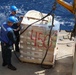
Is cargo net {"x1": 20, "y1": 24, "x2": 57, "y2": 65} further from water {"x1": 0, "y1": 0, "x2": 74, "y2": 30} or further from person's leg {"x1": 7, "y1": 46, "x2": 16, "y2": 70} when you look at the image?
water {"x1": 0, "y1": 0, "x2": 74, "y2": 30}

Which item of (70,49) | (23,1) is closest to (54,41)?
(70,49)

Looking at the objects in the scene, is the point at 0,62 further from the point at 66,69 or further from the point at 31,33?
the point at 66,69

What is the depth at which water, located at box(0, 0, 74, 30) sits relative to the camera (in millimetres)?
17844

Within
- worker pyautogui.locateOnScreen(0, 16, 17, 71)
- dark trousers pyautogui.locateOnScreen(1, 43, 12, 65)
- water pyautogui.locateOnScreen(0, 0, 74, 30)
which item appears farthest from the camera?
water pyautogui.locateOnScreen(0, 0, 74, 30)

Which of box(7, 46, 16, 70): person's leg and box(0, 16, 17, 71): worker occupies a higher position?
box(0, 16, 17, 71): worker

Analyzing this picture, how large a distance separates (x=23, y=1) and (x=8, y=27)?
11.8m

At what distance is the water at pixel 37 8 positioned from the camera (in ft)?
58.5

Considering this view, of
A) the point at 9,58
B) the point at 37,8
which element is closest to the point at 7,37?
the point at 9,58

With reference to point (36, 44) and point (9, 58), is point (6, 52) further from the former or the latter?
point (36, 44)

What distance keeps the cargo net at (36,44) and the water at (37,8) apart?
25.0 feet

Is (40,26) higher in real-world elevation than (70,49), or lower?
higher

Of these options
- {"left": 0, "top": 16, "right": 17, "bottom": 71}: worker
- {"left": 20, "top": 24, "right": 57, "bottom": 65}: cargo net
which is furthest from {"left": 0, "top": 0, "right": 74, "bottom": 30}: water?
{"left": 0, "top": 16, "right": 17, "bottom": 71}: worker

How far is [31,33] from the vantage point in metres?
9.22

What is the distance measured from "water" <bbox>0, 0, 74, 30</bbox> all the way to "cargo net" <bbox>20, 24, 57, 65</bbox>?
7628mm
